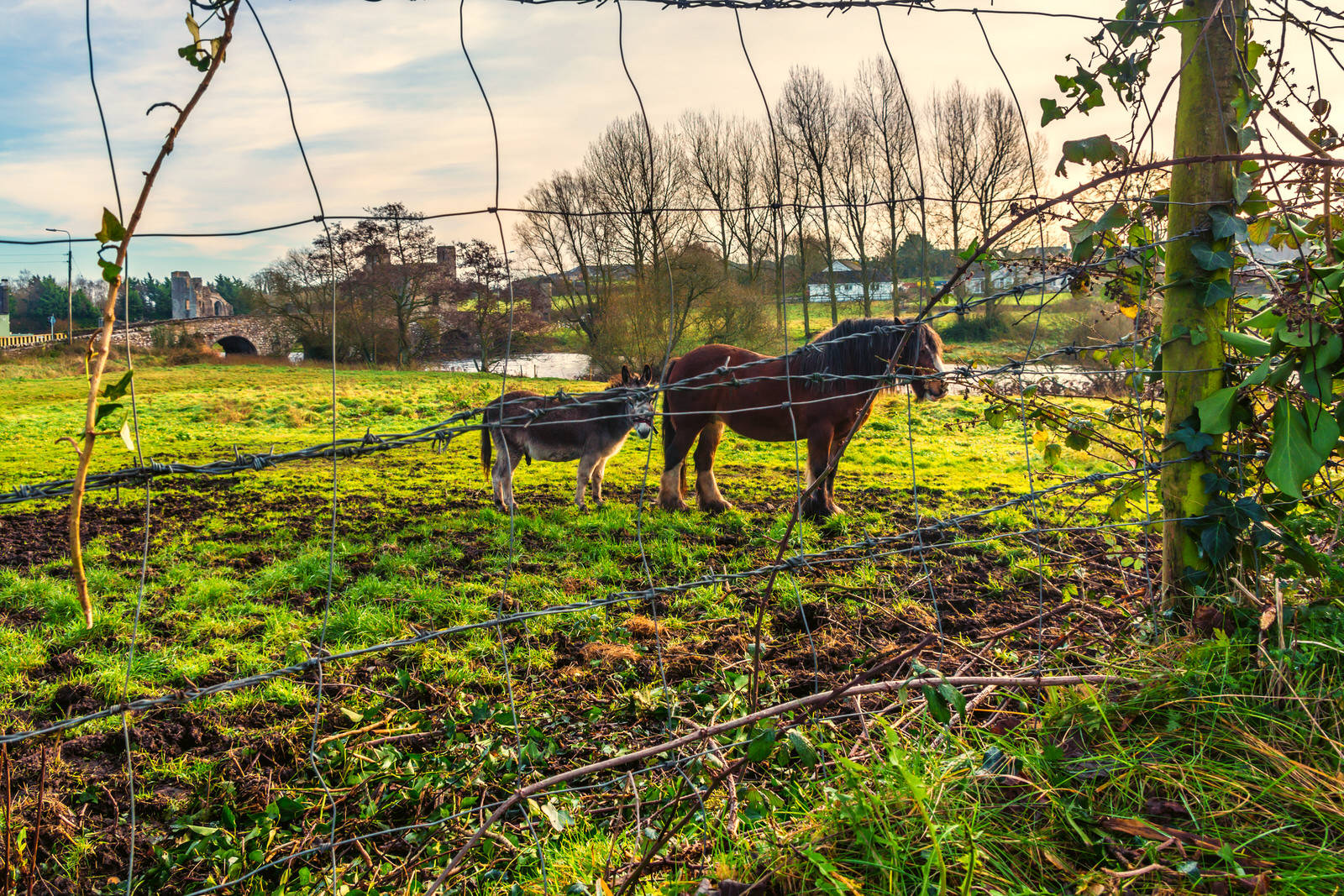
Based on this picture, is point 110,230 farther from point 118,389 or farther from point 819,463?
point 819,463

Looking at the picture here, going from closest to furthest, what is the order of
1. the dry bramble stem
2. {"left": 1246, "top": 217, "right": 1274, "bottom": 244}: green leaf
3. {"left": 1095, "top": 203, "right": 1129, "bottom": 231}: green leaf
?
the dry bramble stem
{"left": 1095, "top": 203, "right": 1129, "bottom": 231}: green leaf
{"left": 1246, "top": 217, "right": 1274, "bottom": 244}: green leaf

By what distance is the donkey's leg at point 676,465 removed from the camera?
721 centimetres

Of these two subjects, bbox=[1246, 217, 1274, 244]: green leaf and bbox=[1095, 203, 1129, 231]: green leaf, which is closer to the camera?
bbox=[1095, 203, 1129, 231]: green leaf

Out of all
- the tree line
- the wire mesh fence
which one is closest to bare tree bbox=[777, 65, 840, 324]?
the tree line

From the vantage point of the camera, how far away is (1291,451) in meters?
1.97

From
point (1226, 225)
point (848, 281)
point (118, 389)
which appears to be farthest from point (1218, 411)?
point (848, 281)

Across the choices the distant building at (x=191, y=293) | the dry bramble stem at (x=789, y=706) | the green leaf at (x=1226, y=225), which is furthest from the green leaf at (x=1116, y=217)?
the distant building at (x=191, y=293)

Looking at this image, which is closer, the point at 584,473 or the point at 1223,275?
the point at 1223,275

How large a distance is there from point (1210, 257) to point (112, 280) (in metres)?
2.89

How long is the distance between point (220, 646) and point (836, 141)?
20.9 feet

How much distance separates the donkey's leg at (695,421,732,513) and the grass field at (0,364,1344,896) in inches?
30.9

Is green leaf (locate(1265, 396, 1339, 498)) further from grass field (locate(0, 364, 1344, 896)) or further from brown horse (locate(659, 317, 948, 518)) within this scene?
brown horse (locate(659, 317, 948, 518))

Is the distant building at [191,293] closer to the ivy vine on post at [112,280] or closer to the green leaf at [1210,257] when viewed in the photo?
the ivy vine on post at [112,280]

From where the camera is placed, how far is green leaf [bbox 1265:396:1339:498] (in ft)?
6.31
